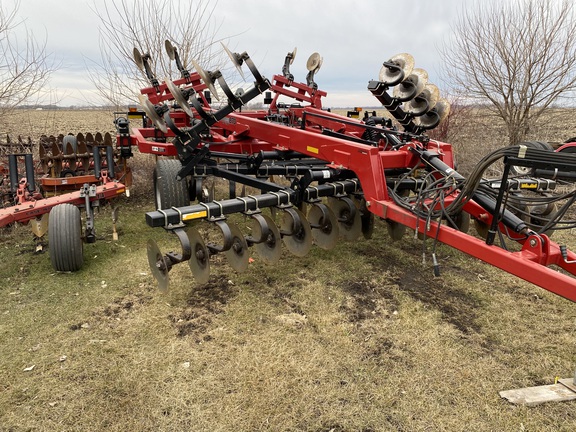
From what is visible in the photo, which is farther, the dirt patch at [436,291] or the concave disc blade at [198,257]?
the concave disc blade at [198,257]

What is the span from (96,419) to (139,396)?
25cm

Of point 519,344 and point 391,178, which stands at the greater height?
point 391,178

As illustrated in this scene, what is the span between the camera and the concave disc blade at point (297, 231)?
3.95 m

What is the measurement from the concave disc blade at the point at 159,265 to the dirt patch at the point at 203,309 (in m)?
0.27

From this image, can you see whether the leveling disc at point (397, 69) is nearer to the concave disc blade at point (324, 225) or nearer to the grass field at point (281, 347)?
the concave disc blade at point (324, 225)

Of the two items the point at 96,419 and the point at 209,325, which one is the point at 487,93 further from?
the point at 96,419

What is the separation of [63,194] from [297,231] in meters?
3.36

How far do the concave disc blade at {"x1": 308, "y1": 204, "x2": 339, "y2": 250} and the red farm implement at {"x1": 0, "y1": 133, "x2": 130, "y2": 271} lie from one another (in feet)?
7.36

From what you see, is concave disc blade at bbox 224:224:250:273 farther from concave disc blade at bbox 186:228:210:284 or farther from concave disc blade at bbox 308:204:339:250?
concave disc blade at bbox 308:204:339:250

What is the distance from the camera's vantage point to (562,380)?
2562 millimetres

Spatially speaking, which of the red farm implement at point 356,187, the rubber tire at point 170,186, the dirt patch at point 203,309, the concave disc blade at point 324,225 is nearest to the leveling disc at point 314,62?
the red farm implement at point 356,187

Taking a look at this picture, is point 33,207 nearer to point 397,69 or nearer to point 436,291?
point 397,69

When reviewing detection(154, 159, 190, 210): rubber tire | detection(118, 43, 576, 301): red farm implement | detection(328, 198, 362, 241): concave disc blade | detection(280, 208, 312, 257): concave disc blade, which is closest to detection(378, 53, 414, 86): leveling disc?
detection(118, 43, 576, 301): red farm implement

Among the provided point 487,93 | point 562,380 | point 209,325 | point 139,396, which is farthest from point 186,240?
point 487,93
